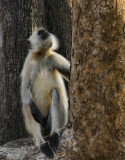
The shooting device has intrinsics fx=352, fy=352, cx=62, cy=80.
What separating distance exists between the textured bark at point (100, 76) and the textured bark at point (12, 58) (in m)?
1.67

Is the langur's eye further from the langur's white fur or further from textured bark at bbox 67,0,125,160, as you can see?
textured bark at bbox 67,0,125,160

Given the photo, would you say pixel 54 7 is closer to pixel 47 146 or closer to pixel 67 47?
pixel 67 47

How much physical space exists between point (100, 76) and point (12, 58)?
2072mm

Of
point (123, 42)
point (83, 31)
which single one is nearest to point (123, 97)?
point (123, 42)

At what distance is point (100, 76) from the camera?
12.3ft

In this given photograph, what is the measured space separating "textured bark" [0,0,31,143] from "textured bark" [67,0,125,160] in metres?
1.67

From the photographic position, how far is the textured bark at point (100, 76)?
3.68 metres

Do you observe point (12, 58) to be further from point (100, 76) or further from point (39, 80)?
point (100, 76)

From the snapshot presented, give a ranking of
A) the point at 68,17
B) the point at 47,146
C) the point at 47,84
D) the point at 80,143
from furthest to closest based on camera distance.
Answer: the point at 68,17, the point at 47,84, the point at 47,146, the point at 80,143

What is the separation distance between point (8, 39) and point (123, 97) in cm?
238

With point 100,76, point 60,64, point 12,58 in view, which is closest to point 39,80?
point 60,64

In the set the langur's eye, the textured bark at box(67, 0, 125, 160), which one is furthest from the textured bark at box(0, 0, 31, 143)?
the textured bark at box(67, 0, 125, 160)

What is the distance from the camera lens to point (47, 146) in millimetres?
4879

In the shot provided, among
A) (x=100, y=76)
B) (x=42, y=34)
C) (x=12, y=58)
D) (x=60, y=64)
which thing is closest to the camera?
(x=100, y=76)
